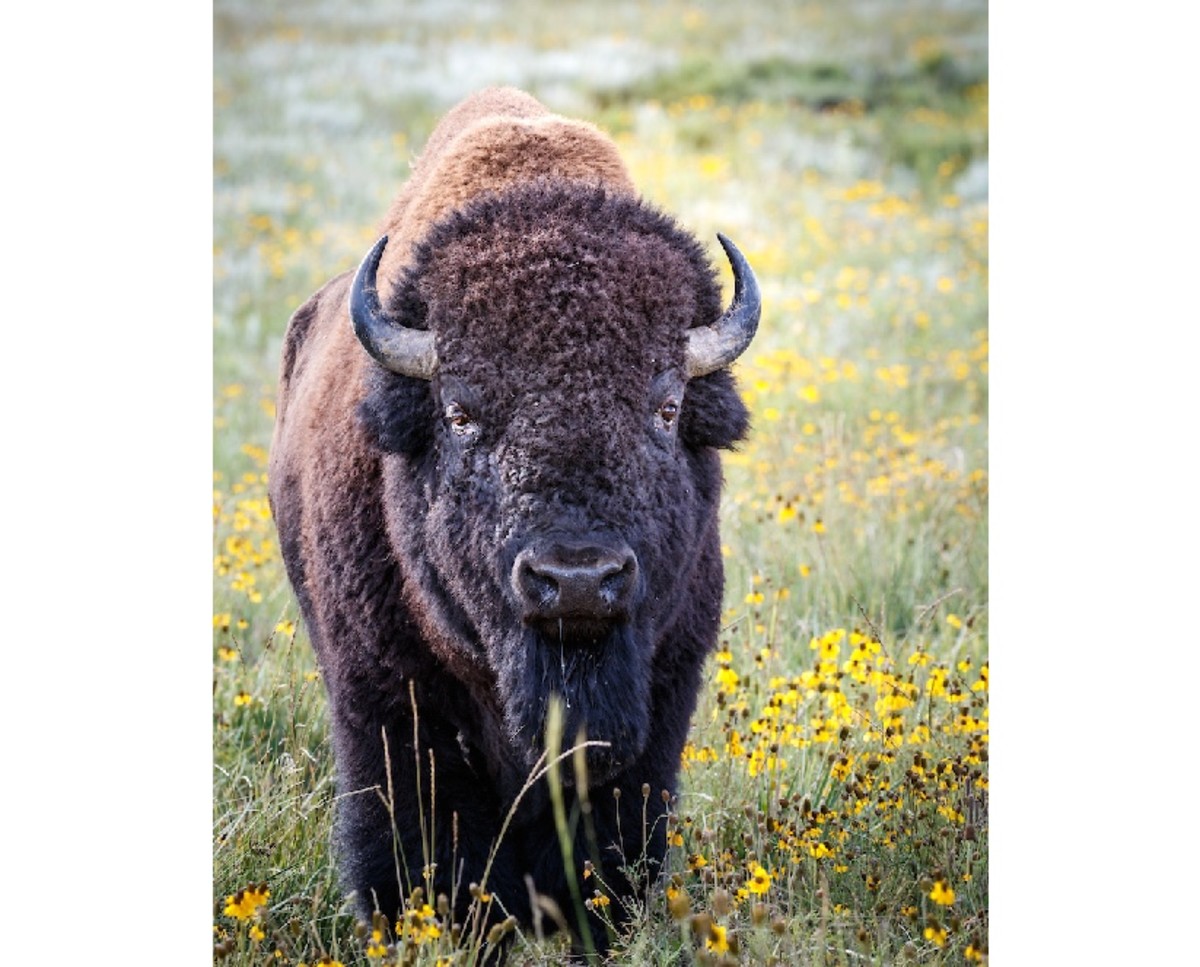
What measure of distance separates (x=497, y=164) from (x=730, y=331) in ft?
2.58

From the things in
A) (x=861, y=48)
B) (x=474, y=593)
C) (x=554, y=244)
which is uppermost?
(x=861, y=48)

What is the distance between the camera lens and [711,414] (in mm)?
3178

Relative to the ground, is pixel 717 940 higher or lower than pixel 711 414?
lower

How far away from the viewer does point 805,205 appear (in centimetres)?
679

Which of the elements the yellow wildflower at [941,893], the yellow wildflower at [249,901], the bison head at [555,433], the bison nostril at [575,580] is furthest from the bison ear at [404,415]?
the yellow wildflower at [941,893]

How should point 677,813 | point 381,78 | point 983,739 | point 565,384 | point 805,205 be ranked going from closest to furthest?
point 565,384 → point 677,813 → point 983,739 → point 381,78 → point 805,205

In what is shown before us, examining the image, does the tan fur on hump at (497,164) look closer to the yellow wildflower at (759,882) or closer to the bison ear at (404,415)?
the bison ear at (404,415)

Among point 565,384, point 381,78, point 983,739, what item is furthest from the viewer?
point 381,78

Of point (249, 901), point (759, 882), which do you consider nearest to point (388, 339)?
point (249, 901)

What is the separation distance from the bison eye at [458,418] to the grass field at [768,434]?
3.04 ft

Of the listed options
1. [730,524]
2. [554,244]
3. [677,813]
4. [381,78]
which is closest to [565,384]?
[554,244]

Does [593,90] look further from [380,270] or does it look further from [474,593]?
[474,593]

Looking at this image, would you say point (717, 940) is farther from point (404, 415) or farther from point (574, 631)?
point (404, 415)
